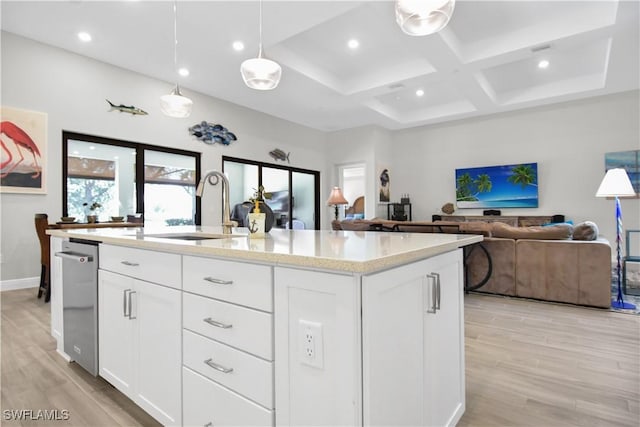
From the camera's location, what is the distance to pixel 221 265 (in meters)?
1.13

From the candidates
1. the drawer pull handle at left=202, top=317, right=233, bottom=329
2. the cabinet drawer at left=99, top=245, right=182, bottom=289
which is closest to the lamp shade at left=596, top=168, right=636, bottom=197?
the drawer pull handle at left=202, top=317, right=233, bottom=329

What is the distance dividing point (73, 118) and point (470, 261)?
5.40 m

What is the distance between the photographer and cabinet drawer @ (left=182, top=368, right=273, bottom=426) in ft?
3.40

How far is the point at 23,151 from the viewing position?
153 inches

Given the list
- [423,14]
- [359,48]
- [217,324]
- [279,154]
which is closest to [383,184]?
[279,154]

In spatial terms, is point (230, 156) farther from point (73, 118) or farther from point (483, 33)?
point (483, 33)

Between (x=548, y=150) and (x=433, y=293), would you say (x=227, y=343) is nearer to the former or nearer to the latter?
(x=433, y=293)

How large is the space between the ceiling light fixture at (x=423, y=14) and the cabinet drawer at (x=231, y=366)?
2.05 m

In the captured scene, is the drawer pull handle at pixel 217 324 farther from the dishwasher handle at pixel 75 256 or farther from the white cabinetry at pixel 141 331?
the dishwasher handle at pixel 75 256

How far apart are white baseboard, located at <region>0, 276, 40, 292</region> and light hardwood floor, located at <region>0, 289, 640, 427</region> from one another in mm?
1249

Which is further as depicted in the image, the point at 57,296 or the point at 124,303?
the point at 57,296

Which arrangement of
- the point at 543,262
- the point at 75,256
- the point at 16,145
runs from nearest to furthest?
the point at 75,256 < the point at 543,262 < the point at 16,145

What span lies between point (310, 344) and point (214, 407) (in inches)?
22.0

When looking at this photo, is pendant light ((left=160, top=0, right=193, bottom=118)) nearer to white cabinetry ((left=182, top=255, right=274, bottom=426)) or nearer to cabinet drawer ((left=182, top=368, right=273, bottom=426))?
white cabinetry ((left=182, top=255, right=274, bottom=426))
